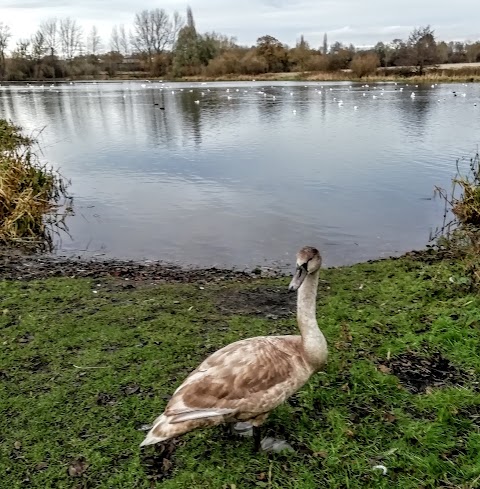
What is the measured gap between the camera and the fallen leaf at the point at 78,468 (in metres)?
3.83

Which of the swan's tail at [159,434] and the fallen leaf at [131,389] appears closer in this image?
the swan's tail at [159,434]

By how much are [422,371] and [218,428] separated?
2.16 m

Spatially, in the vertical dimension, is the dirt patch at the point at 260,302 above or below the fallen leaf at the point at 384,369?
below

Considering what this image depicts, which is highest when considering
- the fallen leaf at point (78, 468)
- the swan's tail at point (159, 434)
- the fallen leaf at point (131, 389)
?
the swan's tail at point (159, 434)

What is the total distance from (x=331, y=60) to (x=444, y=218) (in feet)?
240

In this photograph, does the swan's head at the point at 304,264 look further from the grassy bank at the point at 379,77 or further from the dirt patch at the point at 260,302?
the grassy bank at the point at 379,77

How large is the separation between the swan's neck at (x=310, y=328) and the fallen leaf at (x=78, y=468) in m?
1.96

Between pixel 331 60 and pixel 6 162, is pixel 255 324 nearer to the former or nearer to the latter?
pixel 6 162

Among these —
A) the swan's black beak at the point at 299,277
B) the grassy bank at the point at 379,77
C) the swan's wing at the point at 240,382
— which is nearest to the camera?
the swan's wing at the point at 240,382

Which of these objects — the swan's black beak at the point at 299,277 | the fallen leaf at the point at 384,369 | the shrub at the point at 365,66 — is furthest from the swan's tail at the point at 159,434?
the shrub at the point at 365,66

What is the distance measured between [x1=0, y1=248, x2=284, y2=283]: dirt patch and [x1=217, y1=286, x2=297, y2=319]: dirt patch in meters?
1.01

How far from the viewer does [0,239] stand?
10250 mm

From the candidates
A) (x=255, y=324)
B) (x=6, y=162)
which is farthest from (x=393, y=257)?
(x=6, y=162)

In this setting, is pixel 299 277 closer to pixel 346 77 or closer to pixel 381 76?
pixel 381 76
